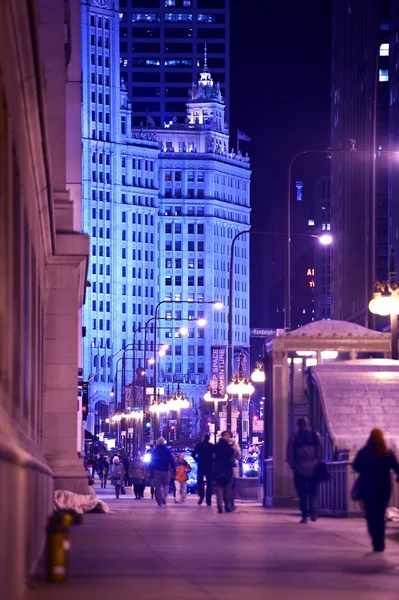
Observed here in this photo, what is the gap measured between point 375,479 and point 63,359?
14382 mm

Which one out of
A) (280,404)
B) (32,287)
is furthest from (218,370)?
(32,287)

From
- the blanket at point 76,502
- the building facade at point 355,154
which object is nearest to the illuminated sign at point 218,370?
the blanket at point 76,502

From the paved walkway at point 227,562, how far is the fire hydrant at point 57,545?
200 mm

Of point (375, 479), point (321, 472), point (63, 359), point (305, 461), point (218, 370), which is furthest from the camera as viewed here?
point (218, 370)

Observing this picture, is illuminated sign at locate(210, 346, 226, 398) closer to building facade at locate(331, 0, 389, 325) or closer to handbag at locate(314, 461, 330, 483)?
handbag at locate(314, 461, 330, 483)

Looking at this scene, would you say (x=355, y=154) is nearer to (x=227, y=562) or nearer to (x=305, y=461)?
(x=305, y=461)

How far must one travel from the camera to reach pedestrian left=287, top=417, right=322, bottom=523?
99.4 feet

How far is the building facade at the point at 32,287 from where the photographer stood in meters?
12.1

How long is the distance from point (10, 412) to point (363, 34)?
12824cm

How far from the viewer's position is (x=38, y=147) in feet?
66.9

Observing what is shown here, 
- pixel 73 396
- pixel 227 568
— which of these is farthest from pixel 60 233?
pixel 227 568

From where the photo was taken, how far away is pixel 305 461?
30.5 metres

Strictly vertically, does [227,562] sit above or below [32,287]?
below

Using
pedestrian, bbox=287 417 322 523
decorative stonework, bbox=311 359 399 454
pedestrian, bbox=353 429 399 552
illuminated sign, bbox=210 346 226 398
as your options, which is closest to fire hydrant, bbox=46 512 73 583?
pedestrian, bbox=353 429 399 552
